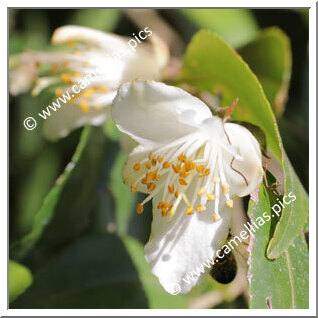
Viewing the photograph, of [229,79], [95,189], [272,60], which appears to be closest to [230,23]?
[272,60]

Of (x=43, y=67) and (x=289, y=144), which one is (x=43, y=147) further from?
(x=289, y=144)

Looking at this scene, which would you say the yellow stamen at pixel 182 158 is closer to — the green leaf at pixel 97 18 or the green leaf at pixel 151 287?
the green leaf at pixel 151 287

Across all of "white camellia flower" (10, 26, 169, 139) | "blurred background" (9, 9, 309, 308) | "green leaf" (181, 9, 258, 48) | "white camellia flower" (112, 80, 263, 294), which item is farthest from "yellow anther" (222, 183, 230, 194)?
"green leaf" (181, 9, 258, 48)

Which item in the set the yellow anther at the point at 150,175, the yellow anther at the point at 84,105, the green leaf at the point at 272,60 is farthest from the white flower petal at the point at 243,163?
the green leaf at the point at 272,60

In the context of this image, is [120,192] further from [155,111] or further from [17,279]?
[155,111]

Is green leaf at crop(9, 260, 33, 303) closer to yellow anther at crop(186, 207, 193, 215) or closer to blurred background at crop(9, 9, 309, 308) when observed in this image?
blurred background at crop(9, 9, 309, 308)

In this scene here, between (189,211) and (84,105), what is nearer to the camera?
(189,211)
